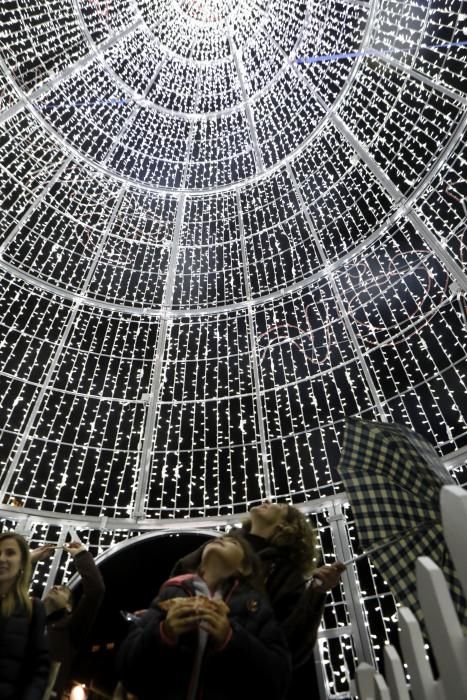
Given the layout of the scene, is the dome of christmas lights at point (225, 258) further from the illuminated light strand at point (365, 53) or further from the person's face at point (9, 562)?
the person's face at point (9, 562)

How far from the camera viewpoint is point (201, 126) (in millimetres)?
14977

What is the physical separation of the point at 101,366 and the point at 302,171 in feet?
23.0

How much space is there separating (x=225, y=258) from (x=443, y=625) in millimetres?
11718

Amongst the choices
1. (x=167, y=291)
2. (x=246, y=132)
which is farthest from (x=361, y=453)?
(x=246, y=132)

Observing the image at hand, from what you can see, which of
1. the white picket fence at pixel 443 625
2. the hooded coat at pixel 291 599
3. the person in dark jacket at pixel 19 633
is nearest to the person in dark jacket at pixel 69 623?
the person in dark jacket at pixel 19 633

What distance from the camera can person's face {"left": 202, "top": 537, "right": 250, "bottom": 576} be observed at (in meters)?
2.80

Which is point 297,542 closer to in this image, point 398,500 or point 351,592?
point 398,500

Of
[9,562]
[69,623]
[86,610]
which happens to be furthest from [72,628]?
[9,562]

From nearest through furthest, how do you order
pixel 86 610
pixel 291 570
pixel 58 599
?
pixel 291 570
pixel 86 610
pixel 58 599

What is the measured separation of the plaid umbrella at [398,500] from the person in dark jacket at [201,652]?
1.59 m

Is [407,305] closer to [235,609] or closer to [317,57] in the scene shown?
[317,57]

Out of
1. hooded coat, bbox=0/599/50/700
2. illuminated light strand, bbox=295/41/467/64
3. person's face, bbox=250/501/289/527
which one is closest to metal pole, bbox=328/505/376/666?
person's face, bbox=250/501/289/527

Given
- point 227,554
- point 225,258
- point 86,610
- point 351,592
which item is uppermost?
point 225,258

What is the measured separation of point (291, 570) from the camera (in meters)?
3.55
